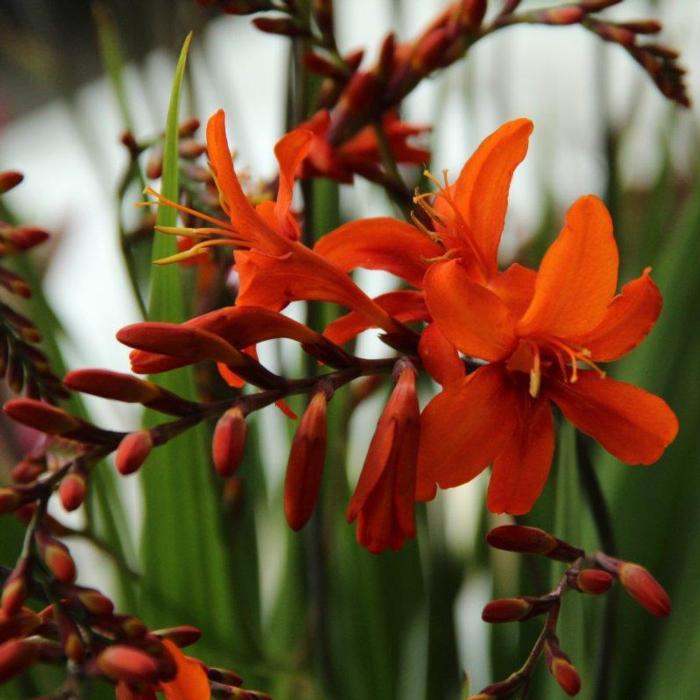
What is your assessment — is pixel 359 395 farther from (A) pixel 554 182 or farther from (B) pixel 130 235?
(A) pixel 554 182

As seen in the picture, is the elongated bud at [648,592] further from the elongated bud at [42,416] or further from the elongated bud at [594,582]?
the elongated bud at [42,416]

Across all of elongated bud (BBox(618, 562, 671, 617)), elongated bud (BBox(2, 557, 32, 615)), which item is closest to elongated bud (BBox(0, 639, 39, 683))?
elongated bud (BBox(2, 557, 32, 615))

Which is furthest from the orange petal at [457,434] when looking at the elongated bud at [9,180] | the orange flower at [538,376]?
the elongated bud at [9,180]

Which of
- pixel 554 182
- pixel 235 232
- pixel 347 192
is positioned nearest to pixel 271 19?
pixel 235 232

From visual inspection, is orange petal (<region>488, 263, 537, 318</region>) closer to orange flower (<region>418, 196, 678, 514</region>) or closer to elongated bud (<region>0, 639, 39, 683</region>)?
orange flower (<region>418, 196, 678, 514</region>)

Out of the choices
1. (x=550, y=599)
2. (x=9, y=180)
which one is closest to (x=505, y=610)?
(x=550, y=599)

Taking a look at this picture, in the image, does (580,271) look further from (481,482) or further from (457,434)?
(481,482)
